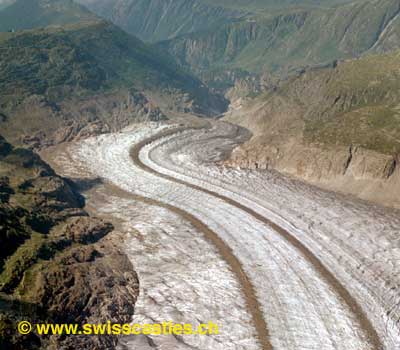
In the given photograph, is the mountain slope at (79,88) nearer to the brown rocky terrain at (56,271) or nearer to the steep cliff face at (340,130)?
the steep cliff face at (340,130)

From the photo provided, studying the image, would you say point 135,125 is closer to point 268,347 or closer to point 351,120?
point 351,120

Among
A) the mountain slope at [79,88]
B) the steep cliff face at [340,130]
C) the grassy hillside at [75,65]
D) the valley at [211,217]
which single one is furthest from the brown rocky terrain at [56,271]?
the grassy hillside at [75,65]

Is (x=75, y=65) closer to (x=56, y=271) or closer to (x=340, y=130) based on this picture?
(x=340, y=130)

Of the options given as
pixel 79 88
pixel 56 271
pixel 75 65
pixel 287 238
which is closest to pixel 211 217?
pixel 287 238

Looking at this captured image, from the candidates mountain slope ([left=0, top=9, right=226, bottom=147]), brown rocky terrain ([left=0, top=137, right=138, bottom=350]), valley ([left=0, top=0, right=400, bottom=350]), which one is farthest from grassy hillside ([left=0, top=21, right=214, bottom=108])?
brown rocky terrain ([left=0, top=137, right=138, bottom=350])

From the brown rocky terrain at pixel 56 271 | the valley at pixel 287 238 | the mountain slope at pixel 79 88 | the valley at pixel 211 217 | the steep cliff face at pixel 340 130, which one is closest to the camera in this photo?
the brown rocky terrain at pixel 56 271

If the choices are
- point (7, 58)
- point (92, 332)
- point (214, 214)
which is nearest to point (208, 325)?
point (92, 332)
